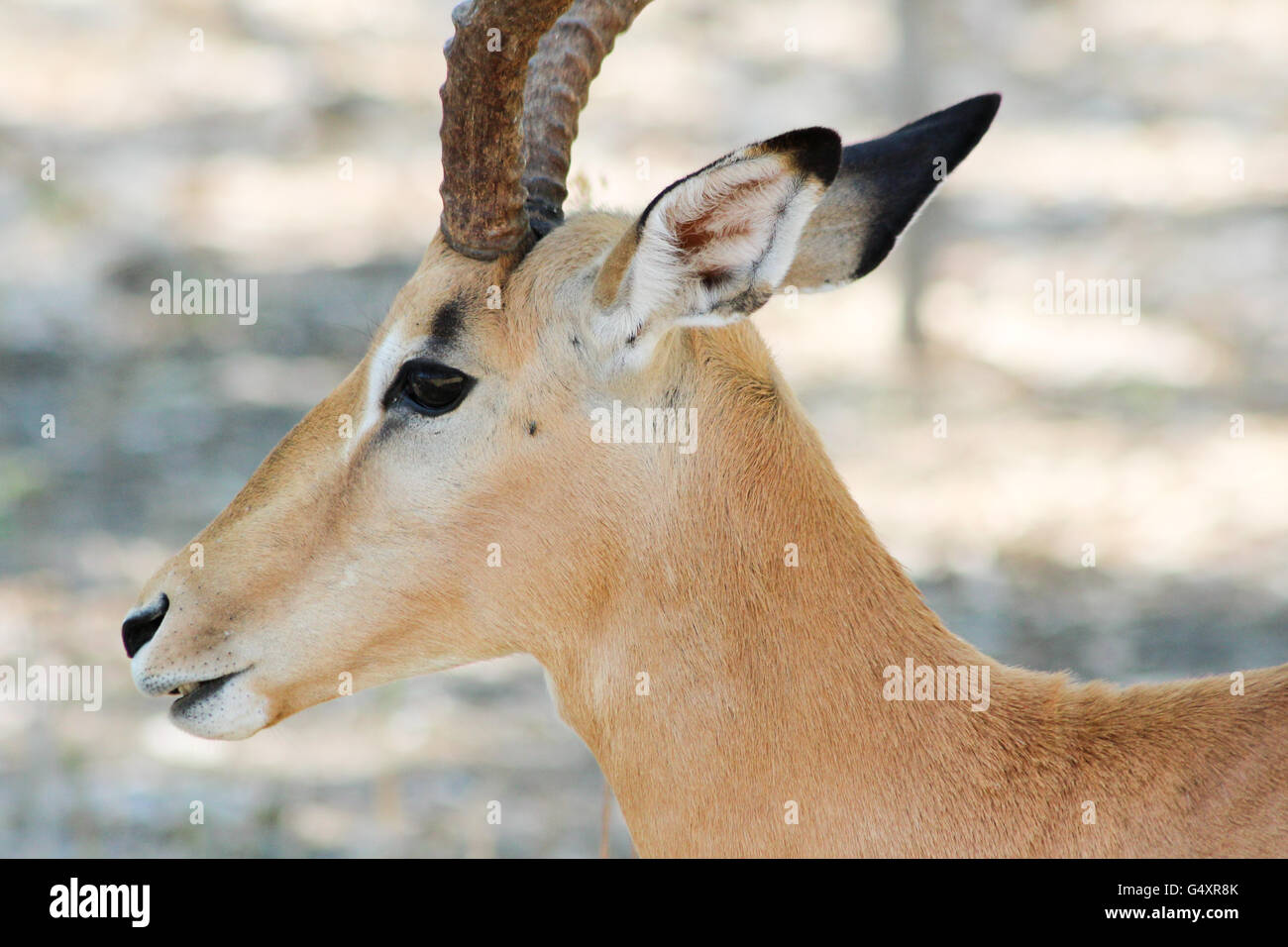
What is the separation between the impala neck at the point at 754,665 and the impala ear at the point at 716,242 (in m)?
0.26

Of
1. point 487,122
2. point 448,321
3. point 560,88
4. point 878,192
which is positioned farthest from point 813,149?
point 560,88

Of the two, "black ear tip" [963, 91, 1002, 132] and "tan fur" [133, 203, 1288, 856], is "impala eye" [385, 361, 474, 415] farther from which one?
"black ear tip" [963, 91, 1002, 132]

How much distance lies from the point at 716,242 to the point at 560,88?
914mm

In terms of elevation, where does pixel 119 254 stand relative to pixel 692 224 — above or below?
above

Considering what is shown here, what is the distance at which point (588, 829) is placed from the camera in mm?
6141

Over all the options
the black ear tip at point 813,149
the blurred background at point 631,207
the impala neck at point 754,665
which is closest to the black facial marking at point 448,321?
the impala neck at point 754,665

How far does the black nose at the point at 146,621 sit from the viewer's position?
322 cm

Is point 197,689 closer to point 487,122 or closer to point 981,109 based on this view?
point 487,122

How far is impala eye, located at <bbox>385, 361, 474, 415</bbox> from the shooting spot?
3195 mm

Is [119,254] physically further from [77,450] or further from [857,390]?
[857,390]

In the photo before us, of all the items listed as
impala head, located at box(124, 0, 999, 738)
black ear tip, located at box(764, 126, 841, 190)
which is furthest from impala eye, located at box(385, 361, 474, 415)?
black ear tip, located at box(764, 126, 841, 190)

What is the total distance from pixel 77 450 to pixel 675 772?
6394 mm

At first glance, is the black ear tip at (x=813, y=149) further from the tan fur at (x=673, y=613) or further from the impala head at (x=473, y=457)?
the tan fur at (x=673, y=613)

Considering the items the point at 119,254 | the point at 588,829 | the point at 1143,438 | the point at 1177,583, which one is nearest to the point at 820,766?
the point at 588,829
